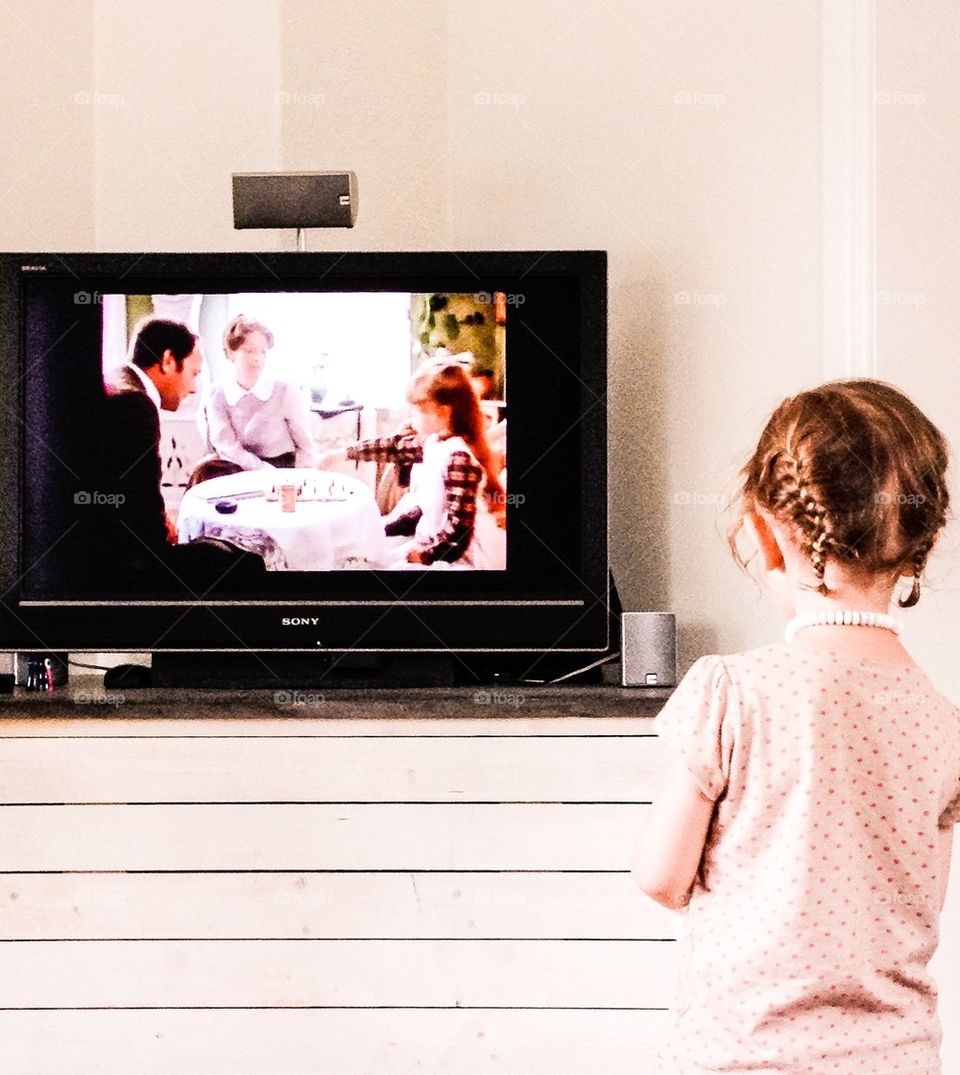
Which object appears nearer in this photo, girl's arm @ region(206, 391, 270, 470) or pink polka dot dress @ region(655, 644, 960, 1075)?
pink polka dot dress @ region(655, 644, 960, 1075)

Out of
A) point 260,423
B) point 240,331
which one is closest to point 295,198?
point 240,331

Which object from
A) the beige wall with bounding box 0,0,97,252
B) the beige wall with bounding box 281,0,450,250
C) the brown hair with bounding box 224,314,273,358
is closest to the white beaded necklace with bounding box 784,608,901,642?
the brown hair with bounding box 224,314,273,358

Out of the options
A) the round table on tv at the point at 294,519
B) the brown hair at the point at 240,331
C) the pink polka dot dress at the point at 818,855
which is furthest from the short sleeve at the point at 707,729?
the brown hair at the point at 240,331

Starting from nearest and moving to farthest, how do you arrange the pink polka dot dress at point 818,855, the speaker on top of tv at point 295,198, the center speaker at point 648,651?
the pink polka dot dress at point 818,855
the center speaker at point 648,651
the speaker on top of tv at point 295,198

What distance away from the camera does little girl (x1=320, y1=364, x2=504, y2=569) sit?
1969 mm

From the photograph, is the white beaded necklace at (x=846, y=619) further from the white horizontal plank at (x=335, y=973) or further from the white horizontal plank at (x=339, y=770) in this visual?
the white horizontal plank at (x=335, y=973)

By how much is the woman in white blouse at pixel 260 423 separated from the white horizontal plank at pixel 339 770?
1.62 ft

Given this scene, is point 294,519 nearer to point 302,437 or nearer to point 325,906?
point 302,437

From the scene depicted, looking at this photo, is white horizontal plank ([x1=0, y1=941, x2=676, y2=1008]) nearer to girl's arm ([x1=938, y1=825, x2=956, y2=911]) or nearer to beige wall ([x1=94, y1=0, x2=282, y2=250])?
girl's arm ([x1=938, y1=825, x2=956, y2=911])

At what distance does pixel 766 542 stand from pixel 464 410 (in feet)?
3.33

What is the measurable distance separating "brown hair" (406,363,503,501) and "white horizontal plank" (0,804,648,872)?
22.0 inches

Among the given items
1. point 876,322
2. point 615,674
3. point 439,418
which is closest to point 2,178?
point 439,418

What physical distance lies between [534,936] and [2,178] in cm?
187

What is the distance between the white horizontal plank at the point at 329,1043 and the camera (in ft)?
5.74
